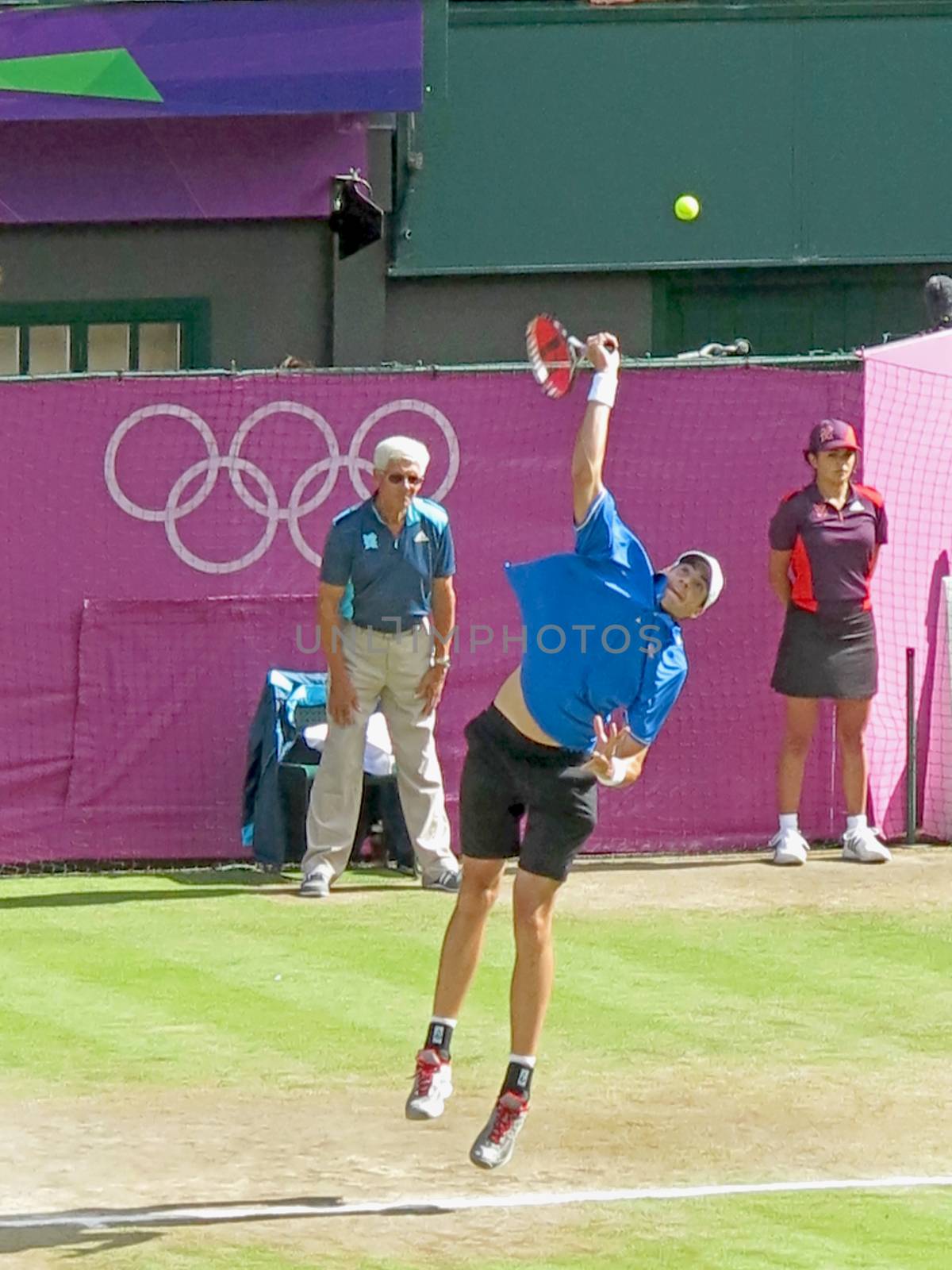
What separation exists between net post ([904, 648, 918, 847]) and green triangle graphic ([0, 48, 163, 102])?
257 inches

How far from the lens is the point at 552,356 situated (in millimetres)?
9023

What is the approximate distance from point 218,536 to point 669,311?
590 cm

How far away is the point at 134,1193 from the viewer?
7195mm

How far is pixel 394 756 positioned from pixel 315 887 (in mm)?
747

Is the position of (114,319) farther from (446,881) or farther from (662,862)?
(446,881)

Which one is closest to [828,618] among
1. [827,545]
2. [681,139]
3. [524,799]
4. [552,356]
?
[827,545]

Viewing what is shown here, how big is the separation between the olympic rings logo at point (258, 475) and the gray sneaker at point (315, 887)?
1816 millimetres

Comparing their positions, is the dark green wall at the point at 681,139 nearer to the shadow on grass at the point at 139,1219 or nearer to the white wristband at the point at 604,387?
the white wristband at the point at 604,387

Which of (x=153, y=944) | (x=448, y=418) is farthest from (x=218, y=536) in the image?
(x=153, y=944)

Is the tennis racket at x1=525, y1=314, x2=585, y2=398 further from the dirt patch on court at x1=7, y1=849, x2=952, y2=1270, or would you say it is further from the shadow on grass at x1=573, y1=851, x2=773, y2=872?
the shadow on grass at x1=573, y1=851, x2=773, y2=872

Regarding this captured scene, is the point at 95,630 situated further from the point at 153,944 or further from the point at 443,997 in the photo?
the point at 443,997

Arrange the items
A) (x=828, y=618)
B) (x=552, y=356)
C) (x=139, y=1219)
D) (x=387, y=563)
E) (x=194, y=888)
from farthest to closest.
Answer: (x=828, y=618) → (x=194, y=888) → (x=387, y=563) → (x=552, y=356) → (x=139, y=1219)

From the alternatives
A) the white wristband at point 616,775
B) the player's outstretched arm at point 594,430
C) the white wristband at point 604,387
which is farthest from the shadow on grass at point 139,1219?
the white wristband at point 604,387

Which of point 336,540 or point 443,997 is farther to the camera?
point 336,540
